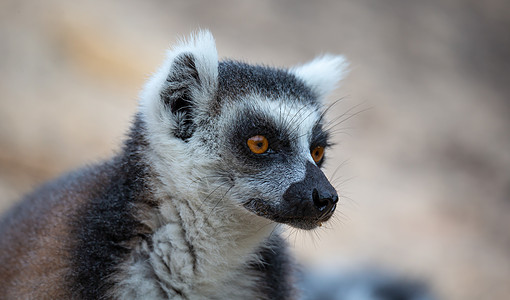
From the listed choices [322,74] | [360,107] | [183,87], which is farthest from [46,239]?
[360,107]

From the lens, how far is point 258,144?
3.24 metres

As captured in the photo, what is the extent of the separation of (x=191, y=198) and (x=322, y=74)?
1.47 m

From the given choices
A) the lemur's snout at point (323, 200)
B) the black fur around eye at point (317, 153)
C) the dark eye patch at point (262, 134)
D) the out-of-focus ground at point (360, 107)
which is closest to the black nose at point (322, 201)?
the lemur's snout at point (323, 200)

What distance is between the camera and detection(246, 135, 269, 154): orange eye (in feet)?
10.6

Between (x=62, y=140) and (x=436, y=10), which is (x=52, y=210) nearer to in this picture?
(x=62, y=140)

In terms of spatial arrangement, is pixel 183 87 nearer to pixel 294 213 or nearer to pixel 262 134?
pixel 262 134

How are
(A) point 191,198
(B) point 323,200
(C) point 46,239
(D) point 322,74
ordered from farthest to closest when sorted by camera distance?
(D) point 322,74 → (C) point 46,239 → (A) point 191,198 → (B) point 323,200

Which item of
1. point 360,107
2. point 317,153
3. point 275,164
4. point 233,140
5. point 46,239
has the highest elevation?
point 360,107

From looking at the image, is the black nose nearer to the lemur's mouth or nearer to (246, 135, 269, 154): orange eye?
the lemur's mouth

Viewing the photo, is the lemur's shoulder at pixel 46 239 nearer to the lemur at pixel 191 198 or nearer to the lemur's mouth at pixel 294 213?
the lemur at pixel 191 198

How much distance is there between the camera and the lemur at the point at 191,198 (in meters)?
3.12

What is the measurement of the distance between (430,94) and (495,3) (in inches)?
159

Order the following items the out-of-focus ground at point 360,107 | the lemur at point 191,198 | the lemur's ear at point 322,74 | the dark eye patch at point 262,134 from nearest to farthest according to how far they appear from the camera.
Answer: the lemur at point 191,198
the dark eye patch at point 262,134
the lemur's ear at point 322,74
the out-of-focus ground at point 360,107

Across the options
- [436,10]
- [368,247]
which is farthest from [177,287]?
[436,10]
